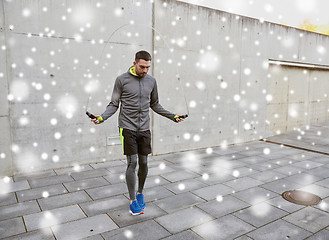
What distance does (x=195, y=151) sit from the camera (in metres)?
6.91

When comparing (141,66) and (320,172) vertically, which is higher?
(141,66)

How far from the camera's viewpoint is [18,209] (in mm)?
3684

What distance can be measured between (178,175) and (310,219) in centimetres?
226

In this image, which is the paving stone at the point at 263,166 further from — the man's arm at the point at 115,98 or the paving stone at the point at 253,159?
the man's arm at the point at 115,98

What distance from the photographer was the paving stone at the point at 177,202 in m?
3.79

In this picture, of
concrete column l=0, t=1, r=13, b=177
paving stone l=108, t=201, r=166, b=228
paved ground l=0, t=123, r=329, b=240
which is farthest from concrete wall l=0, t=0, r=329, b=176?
paving stone l=108, t=201, r=166, b=228

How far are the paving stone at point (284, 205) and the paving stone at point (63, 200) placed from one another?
8.62 ft

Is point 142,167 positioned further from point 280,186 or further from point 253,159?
point 253,159

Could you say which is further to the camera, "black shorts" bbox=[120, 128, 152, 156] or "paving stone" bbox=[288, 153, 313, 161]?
"paving stone" bbox=[288, 153, 313, 161]

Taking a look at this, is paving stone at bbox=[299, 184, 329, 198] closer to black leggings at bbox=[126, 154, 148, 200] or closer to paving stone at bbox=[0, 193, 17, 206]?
black leggings at bbox=[126, 154, 148, 200]

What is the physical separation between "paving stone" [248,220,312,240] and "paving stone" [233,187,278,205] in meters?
0.67

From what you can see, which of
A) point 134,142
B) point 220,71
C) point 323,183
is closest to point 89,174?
point 134,142

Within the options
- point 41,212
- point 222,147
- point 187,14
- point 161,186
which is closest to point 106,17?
point 187,14

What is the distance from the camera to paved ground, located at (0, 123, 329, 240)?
318 centimetres
